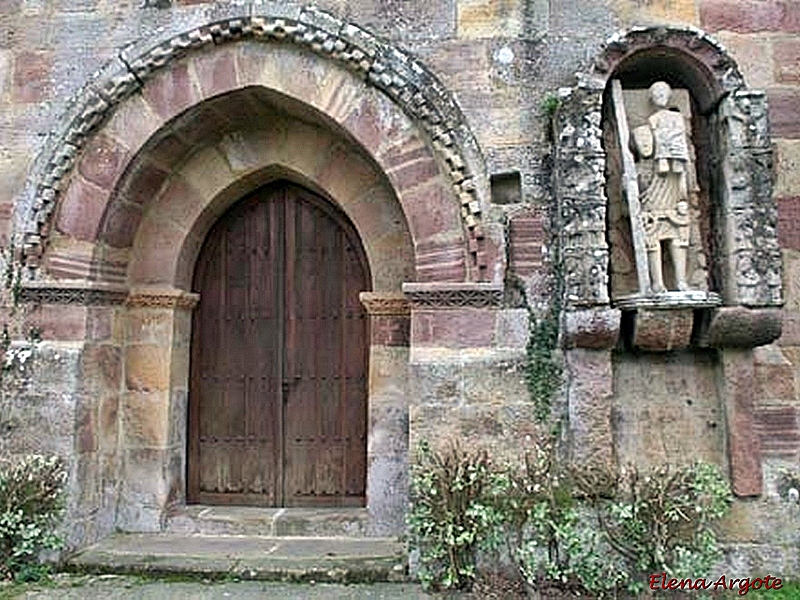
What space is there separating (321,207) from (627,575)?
298cm

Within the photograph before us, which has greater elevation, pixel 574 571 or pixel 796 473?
pixel 796 473

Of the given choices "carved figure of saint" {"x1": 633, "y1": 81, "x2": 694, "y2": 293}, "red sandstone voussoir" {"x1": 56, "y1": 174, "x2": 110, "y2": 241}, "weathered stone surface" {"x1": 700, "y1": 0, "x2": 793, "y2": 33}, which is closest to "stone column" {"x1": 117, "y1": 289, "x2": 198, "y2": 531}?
"red sandstone voussoir" {"x1": 56, "y1": 174, "x2": 110, "y2": 241}

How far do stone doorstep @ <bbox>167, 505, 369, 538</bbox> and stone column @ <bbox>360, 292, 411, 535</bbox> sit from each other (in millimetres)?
171

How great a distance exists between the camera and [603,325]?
416 cm

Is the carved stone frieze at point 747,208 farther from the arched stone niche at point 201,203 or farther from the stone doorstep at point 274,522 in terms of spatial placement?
the stone doorstep at point 274,522

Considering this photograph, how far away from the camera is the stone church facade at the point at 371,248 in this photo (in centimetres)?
429

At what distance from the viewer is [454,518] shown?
411cm

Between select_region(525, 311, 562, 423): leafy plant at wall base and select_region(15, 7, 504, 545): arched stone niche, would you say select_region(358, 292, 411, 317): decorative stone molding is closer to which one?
select_region(15, 7, 504, 545): arched stone niche

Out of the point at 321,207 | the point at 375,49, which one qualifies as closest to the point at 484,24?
the point at 375,49

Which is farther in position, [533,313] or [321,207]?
[321,207]

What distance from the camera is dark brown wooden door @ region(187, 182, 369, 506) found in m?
5.27

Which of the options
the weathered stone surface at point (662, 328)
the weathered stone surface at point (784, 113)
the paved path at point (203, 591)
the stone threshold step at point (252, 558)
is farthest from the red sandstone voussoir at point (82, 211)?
the weathered stone surface at point (784, 113)

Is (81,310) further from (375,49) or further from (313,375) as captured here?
(375,49)

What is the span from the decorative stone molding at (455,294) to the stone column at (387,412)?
1.80 ft
